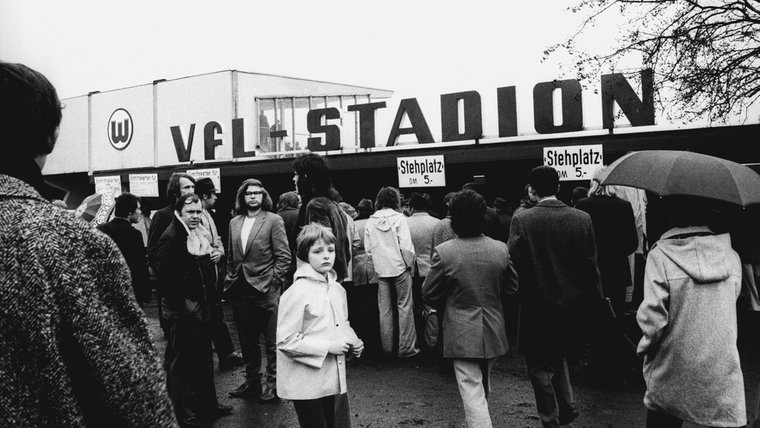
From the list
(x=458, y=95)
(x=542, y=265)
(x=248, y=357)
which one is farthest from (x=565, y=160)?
(x=248, y=357)

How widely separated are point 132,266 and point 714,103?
24.4 feet

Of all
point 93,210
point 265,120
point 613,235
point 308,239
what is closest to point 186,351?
point 308,239

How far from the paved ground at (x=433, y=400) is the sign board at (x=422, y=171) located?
416cm

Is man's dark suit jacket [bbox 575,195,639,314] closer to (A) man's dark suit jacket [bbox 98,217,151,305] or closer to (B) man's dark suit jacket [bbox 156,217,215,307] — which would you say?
(B) man's dark suit jacket [bbox 156,217,215,307]

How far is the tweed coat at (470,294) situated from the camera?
14.5 ft

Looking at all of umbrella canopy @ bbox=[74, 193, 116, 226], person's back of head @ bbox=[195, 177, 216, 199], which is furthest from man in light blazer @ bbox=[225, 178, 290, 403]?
umbrella canopy @ bbox=[74, 193, 116, 226]

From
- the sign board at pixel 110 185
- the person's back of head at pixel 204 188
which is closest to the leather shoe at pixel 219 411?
the person's back of head at pixel 204 188

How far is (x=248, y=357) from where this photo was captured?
600 centimetres

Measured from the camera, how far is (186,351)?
5.12 metres

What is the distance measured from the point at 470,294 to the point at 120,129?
1938cm

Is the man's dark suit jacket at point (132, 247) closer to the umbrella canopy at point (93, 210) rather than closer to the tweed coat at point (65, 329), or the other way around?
the umbrella canopy at point (93, 210)

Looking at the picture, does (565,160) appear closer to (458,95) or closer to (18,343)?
(458,95)

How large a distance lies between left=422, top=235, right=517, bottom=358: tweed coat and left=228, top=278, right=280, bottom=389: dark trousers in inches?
82.9

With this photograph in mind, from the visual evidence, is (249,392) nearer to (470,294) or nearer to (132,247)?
(132,247)
